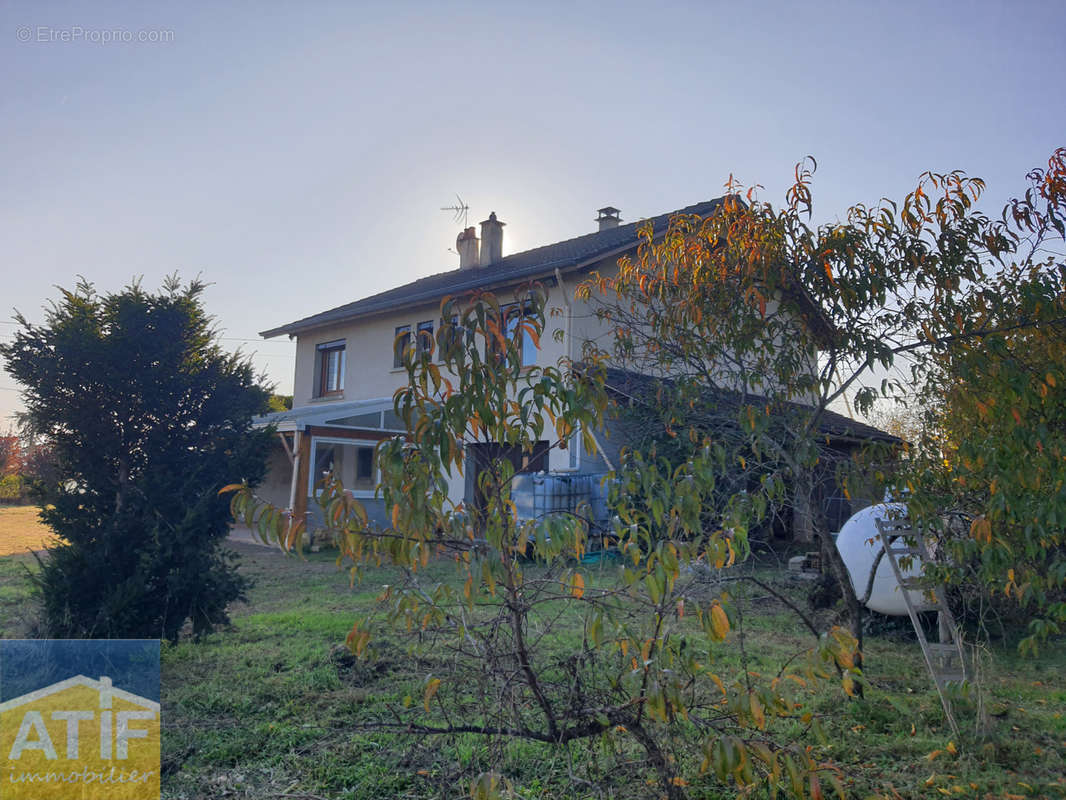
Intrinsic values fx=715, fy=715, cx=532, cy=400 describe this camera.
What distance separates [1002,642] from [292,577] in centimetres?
903

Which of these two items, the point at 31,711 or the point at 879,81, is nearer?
the point at 31,711

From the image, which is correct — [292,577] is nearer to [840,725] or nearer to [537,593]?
[840,725]

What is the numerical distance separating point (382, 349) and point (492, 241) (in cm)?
427

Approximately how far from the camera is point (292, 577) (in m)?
10.8

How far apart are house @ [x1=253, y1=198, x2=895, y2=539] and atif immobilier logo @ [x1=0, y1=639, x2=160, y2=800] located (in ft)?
22.6

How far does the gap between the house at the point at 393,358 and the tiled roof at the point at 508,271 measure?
0.13 ft

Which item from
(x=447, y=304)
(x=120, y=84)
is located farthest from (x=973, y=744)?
(x=120, y=84)

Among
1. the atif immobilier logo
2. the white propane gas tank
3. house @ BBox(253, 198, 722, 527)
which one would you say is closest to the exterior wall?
house @ BBox(253, 198, 722, 527)

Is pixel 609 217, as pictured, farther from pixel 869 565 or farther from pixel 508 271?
pixel 869 565

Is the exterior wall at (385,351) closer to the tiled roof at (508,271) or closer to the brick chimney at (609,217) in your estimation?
the tiled roof at (508,271)

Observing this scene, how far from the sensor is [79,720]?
14.3 ft

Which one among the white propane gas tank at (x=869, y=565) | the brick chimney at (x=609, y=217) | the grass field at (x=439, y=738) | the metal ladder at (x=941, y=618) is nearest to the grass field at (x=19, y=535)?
the grass field at (x=439, y=738)

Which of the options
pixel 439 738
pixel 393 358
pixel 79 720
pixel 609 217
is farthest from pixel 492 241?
pixel 439 738

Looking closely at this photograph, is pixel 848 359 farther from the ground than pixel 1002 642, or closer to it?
farther from the ground
